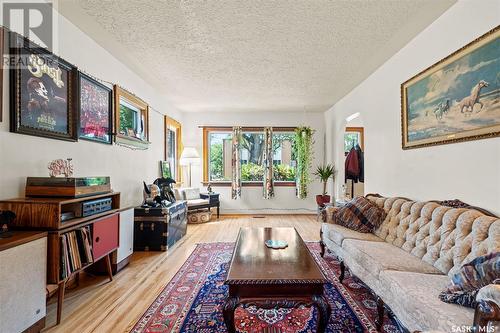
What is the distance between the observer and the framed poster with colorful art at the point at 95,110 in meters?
2.67

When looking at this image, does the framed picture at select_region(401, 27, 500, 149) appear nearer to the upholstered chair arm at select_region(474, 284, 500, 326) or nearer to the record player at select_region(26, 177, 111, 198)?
the upholstered chair arm at select_region(474, 284, 500, 326)

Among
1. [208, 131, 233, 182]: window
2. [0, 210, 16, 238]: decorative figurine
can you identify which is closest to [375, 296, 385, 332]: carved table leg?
[0, 210, 16, 238]: decorative figurine

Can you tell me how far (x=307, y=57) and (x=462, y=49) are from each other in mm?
1643

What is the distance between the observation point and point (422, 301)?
1.44 m

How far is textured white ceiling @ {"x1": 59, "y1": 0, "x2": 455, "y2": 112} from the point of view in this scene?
7.44 feet

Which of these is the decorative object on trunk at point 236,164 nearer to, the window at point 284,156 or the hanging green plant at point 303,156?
the window at point 284,156

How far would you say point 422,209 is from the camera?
2.39 metres

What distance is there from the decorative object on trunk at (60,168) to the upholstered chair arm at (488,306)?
3.07 meters

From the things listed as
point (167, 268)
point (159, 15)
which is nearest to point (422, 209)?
point (167, 268)

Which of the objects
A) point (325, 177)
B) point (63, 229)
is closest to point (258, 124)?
point (325, 177)

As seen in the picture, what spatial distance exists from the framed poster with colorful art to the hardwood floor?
1.63 m

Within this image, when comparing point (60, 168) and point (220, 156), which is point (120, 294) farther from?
point (220, 156)

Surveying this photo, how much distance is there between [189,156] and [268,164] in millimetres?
2059

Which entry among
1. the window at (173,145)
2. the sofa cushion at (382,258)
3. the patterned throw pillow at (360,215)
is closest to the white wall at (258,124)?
the window at (173,145)
